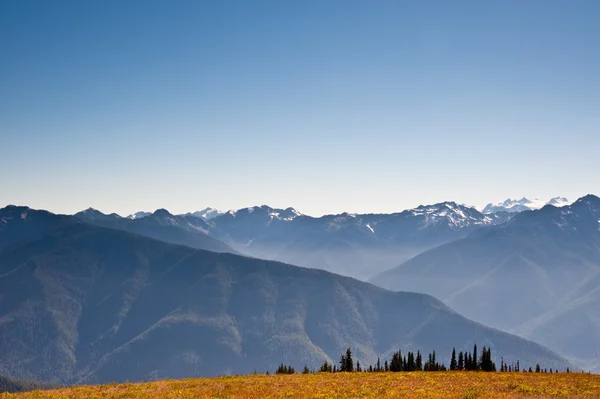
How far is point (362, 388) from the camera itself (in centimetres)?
5091

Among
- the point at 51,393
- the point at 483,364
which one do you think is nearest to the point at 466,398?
the point at 51,393

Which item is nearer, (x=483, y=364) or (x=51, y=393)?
(x=51, y=393)

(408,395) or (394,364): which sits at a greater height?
(408,395)

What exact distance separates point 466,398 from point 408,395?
464 centimetres

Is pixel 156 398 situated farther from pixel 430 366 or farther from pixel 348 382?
pixel 430 366

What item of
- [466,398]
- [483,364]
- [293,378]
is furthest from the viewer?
[483,364]

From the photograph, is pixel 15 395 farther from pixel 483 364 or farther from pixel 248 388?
pixel 483 364

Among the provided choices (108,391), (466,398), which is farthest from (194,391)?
(466,398)

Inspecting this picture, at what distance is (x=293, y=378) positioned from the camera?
6144 cm

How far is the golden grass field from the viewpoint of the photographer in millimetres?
46625

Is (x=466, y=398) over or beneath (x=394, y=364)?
over

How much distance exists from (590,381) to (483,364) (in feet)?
217

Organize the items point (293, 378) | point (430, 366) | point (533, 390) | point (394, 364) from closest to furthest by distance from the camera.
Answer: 1. point (533, 390)
2. point (293, 378)
3. point (430, 366)
4. point (394, 364)

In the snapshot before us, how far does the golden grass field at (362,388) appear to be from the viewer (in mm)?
46625
